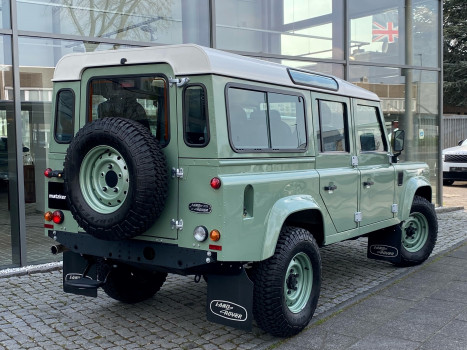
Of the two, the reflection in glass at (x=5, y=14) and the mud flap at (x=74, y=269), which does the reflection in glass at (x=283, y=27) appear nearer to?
the reflection in glass at (x=5, y=14)

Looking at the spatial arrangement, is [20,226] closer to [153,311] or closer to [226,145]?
[153,311]

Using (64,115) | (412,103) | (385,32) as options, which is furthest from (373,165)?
(412,103)

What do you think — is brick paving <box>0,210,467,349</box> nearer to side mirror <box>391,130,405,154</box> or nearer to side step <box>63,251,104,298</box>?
side step <box>63,251,104,298</box>

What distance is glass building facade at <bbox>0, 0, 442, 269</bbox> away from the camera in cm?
671

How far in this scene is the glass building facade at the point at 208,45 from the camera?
671cm

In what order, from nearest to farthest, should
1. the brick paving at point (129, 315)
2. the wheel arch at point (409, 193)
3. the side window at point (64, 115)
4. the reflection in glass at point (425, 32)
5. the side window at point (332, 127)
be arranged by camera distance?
the brick paving at point (129, 315)
the side window at point (64, 115)
the side window at point (332, 127)
the wheel arch at point (409, 193)
the reflection in glass at point (425, 32)

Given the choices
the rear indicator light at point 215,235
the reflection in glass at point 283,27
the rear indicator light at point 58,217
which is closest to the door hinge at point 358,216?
the rear indicator light at point 215,235

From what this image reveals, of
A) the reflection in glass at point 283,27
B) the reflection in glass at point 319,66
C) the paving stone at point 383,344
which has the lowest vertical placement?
the paving stone at point 383,344

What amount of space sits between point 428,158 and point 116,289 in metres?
8.88

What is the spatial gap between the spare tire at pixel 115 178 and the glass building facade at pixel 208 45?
285 cm

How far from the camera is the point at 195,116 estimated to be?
406 centimetres

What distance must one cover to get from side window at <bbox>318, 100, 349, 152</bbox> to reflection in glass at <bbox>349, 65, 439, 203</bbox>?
5471 mm

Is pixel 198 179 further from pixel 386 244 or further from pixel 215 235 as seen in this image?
pixel 386 244

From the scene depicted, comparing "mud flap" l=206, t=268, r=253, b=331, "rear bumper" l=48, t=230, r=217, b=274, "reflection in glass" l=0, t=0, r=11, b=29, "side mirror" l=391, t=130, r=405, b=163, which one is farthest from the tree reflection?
"mud flap" l=206, t=268, r=253, b=331
